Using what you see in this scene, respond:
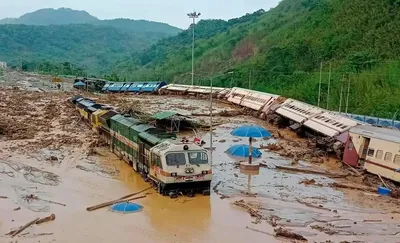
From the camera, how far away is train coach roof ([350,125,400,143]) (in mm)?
22141

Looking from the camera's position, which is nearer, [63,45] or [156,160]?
[156,160]

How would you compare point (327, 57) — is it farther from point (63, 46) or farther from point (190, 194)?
point (63, 46)

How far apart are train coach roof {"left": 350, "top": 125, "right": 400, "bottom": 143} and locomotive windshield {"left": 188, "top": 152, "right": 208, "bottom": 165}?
843cm

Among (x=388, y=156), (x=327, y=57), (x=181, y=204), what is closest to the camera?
(x=181, y=204)

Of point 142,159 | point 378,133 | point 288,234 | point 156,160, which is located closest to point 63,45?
point 142,159

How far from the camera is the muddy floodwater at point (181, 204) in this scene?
16.8 meters

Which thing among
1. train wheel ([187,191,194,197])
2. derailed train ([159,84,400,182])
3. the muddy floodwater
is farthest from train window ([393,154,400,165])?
train wheel ([187,191,194,197])

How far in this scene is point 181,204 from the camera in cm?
1967

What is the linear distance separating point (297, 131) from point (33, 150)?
57.9ft

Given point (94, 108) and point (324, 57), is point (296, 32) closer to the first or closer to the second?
point (324, 57)

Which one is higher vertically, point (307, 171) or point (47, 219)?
point (307, 171)

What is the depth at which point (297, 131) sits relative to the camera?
3438 cm

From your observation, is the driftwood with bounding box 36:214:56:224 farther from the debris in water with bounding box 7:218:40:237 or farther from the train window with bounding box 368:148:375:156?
the train window with bounding box 368:148:375:156

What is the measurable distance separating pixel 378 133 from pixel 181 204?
10.3 m
